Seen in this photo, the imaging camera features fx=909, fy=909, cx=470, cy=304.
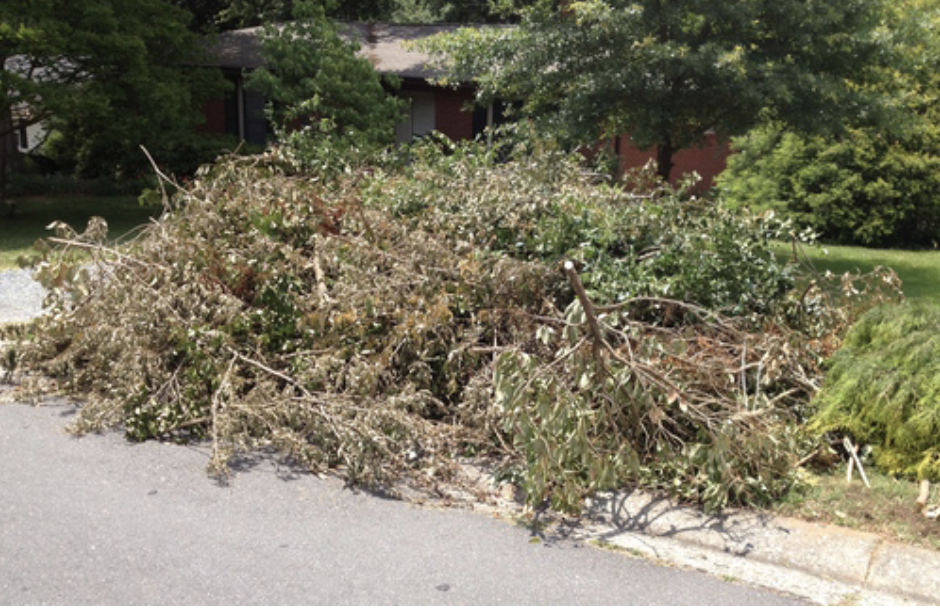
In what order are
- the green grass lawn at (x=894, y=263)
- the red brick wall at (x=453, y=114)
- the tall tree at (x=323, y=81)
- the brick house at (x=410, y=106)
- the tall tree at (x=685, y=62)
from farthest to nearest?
the red brick wall at (x=453, y=114) → the brick house at (x=410, y=106) → the tall tree at (x=323, y=81) → the green grass lawn at (x=894, y=263) → the tall tree at (x=685, y=62)

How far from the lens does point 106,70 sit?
48.0ft

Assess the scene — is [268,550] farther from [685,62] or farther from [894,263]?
[894,263]

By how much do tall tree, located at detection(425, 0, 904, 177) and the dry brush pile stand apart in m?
2.95

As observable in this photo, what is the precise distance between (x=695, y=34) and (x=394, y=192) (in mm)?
4708

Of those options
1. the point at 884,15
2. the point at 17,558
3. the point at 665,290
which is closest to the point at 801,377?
the point at 665,290

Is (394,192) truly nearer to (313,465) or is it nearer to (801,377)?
(313,465)

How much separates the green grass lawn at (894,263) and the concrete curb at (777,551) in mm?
7055

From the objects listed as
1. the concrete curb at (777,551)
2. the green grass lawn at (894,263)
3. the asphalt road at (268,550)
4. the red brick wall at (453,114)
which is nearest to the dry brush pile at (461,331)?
the concrete curb at (777,551)

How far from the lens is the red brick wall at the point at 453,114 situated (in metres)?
19.1

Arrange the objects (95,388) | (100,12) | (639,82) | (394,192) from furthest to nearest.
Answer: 1. (100,12)
2. (639,82)
3. (394,192)
4. (95,388)

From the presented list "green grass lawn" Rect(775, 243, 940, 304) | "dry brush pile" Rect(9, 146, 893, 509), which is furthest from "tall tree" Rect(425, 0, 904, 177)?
"dry brush pile" Rect(9, 146, 893, 509)

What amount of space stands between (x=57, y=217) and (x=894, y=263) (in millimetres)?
14416

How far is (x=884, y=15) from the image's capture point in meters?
10.4

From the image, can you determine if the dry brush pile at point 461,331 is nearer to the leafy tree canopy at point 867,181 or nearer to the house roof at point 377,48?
the leafy tree canopy at point 867,181
